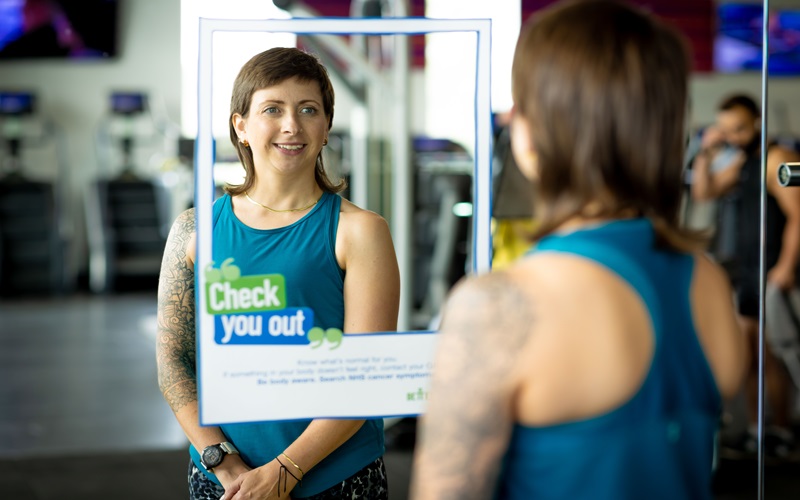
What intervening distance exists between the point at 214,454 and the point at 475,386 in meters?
0.46

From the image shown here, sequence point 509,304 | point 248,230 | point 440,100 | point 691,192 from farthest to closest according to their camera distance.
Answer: point 440,100 → point 691,192 → point 248,230 → point 509,304

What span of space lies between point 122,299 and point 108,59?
281 cm

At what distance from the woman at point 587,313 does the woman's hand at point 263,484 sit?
0.33 m

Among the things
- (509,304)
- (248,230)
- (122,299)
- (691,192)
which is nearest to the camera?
(509,304)

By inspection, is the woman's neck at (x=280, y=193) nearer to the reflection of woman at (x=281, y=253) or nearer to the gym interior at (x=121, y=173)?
the reflection of woman at (x=281, y=253)

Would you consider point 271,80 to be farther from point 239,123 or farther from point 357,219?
point 357,219

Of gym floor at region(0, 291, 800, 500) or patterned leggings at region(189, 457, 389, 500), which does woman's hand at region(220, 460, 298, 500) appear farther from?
gym floor at region(0, 291, 800, 500)

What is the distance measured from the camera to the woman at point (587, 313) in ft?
2.81

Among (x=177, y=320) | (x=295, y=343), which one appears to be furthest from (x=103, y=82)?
(x=295, y=343)

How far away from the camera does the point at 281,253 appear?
116cm

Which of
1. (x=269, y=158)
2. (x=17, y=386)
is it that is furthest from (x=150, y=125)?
(x=269, y=158)

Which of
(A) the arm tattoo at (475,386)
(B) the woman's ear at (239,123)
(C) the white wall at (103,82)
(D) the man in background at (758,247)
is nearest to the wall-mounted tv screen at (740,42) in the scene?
(C) the white wall at (103,82)

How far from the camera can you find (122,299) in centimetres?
936

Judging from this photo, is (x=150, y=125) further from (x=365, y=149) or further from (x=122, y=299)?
(x=365, y=149)
